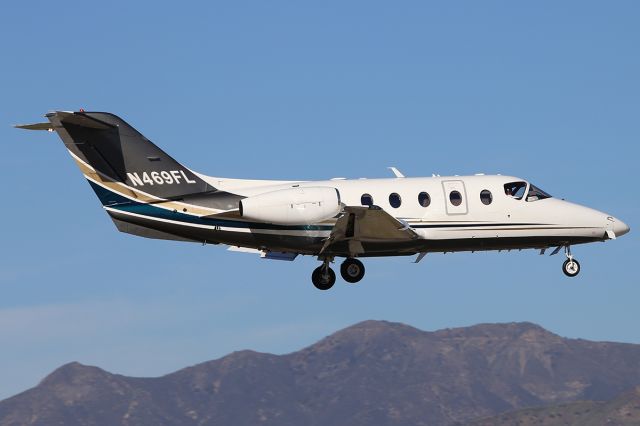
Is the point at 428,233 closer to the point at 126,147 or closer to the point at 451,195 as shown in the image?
the point at 451,195

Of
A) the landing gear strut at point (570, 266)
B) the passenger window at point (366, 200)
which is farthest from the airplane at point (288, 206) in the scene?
the landing gear strut at point (570, 266)

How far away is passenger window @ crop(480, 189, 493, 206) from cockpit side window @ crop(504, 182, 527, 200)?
2.00 feet

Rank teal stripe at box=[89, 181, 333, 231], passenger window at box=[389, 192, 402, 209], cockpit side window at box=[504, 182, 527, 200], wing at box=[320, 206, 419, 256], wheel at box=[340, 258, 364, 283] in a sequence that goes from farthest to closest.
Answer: cockpit side window at box=[504, 182, 527, 200], wheel at box=[340, 258, 364, 283], passenger window at box=[389, 192, 402, 209], teal stripe at box=[89, 181, 333, 231], wing at box=[320, 206, 419, 256]

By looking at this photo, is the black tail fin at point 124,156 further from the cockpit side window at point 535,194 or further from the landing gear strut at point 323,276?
the cockpit side window at point 535,194

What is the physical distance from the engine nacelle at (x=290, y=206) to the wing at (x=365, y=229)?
0.67 meters

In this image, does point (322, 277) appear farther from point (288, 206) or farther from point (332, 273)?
point (288, 206)

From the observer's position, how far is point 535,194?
3844cm

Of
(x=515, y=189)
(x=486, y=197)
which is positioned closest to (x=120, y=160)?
(x=486, y=197)

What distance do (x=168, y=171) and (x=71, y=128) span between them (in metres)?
3.03

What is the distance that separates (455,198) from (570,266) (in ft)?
16.2

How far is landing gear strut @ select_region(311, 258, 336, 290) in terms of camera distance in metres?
38.0

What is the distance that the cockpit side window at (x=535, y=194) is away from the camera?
3825 centimetres

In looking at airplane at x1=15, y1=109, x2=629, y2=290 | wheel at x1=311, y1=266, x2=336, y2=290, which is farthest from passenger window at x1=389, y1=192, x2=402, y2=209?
wheel at x1=311, y1=266, x2=336, y2=290

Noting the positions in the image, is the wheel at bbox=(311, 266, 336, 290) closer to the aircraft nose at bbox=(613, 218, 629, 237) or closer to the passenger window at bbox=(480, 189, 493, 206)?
the passenger window at bbox=(480, 189, 493, 206)
